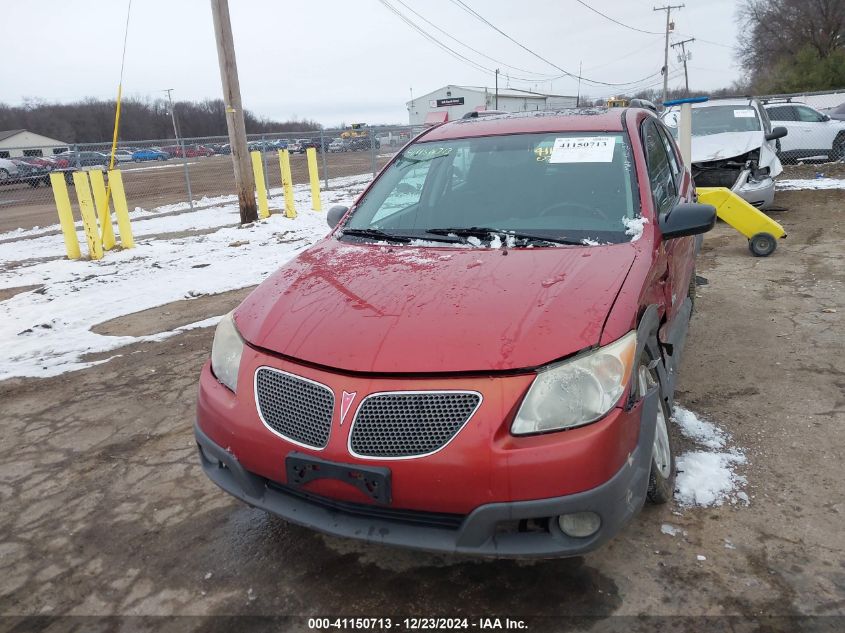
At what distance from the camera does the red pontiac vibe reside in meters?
1.96

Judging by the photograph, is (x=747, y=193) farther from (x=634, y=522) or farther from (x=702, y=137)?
(x=634, y=522)

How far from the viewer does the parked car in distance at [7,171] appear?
2166 centimetres

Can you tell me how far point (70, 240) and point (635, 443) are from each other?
960cm

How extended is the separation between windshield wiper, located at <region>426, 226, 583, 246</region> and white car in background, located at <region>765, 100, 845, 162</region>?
15.6 meters

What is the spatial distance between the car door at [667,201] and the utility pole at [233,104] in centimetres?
844

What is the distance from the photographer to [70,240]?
9.35m

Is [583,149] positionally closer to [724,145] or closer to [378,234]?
[378,234]

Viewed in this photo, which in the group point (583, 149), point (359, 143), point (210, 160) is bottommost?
point (210, 160)

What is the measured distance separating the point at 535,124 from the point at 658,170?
78 cm

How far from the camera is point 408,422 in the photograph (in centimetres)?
202

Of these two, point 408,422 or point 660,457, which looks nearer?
point 408,422

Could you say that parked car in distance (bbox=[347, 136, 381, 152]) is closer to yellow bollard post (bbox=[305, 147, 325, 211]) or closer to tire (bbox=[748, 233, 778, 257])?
yellow bollard post (bbox=[305, 147, 325, 211])

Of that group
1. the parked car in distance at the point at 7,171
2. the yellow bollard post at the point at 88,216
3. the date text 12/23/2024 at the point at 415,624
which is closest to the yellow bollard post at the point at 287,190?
the yellow bollard post at the point at 88,216

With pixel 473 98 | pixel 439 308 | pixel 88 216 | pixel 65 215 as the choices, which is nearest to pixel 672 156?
pixel 439 308
